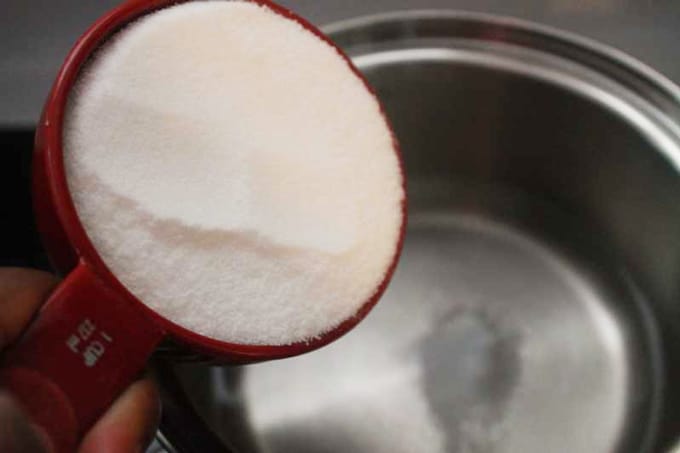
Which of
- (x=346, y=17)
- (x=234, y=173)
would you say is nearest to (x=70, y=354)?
(x=234, y=173)

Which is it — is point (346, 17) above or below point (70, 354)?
above

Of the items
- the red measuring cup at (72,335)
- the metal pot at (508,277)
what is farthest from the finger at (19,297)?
the metal pot at (508,277)

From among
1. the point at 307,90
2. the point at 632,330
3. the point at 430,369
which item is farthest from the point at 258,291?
the point at 632,330

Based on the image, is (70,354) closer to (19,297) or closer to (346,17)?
(19,297)

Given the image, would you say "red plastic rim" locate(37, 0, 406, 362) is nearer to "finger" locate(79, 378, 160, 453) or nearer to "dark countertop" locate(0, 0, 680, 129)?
"finger" locate(79, 378, 160, 453)

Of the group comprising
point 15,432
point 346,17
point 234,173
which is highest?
point 346,17

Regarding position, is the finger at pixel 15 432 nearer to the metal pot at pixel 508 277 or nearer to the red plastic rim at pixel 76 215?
the red plastic rim at pixel 76 215

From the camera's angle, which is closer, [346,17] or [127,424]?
Result: [127,424]
